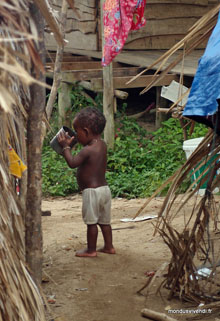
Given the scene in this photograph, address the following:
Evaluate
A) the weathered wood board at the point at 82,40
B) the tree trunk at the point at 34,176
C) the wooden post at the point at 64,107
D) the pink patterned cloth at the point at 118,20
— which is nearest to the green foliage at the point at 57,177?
the wooden post at the point at 64,107

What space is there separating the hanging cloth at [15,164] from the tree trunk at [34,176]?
20cm

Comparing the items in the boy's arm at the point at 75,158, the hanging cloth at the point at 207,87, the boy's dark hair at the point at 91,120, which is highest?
the hanging cloth at the point at 207,87

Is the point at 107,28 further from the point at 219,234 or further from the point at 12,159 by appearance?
the point at 12,159

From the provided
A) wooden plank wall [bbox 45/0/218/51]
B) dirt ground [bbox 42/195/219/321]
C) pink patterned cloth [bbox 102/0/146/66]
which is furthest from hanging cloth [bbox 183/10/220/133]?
wooden plank wall [bbox 45/0/218/51]

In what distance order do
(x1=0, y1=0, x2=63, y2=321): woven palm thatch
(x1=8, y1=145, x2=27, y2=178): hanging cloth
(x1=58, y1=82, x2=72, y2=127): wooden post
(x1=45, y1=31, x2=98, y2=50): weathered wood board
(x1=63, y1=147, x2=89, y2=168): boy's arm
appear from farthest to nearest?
1. (x1=45, y1=31, x2=98, y2=50): weathered wood board
2. (x1=58, y1=82, x2=72, y2=127): wooden post
3. (x1=63, y1=147, x2=89, y2=168): boy's arm
4. (x1=8, y1=145, x2=27, y2=178): hanging cloth
5. (x1=0, y1=0, x2=63, y2=321): woven palm thatch

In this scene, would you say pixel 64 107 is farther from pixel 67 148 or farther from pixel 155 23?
pixel 67 148

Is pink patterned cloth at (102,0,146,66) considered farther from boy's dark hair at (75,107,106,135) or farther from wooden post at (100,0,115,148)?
wooden post at (100,0,115,148)

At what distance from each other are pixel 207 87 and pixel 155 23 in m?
7.01

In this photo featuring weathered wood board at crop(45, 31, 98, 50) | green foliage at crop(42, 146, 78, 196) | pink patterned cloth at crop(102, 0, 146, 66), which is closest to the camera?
pink patterned cloth at crop(102, 0, 146, 66)

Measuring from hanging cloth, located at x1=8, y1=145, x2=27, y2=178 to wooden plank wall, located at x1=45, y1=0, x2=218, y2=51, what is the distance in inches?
277

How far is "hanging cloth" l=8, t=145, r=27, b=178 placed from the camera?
309cm

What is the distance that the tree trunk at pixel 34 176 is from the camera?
3.24 meters

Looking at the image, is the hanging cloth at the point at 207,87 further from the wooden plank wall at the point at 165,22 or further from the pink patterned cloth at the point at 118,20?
the wooden plank wall at the point at 165,22

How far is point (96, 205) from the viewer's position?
195 inches
